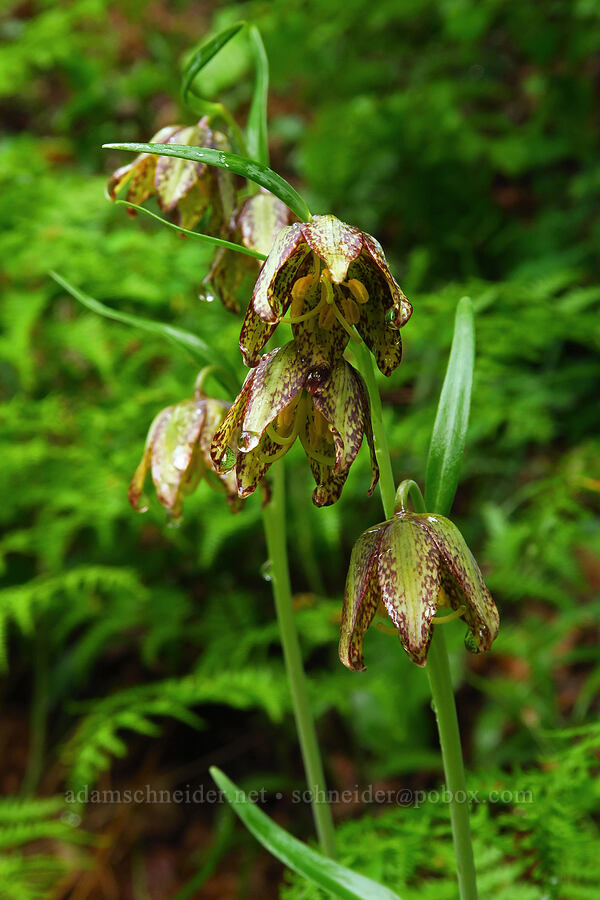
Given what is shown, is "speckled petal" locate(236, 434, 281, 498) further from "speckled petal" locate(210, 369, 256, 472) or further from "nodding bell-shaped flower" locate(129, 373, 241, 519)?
"nodding bell-shaped flower" locate(129, 373, 241, 519)

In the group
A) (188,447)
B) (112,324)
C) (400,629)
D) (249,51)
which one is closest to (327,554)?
(112,324)

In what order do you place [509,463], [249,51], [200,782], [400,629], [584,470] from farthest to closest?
[249,51]
[509,463]
[200,782]
[584,470]
[400,629]

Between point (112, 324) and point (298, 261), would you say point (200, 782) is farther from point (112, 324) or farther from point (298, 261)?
point (298, 261)

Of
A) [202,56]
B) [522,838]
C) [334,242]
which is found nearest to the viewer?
[334,242]

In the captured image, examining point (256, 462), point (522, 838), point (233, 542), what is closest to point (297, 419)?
point (256, 462)

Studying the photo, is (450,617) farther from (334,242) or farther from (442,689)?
(334,242)

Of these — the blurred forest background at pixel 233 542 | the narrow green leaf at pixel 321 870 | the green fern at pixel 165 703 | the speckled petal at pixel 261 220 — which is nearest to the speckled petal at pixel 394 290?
the speckled petal at pixel 261 220

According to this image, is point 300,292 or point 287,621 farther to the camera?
point 287,621
